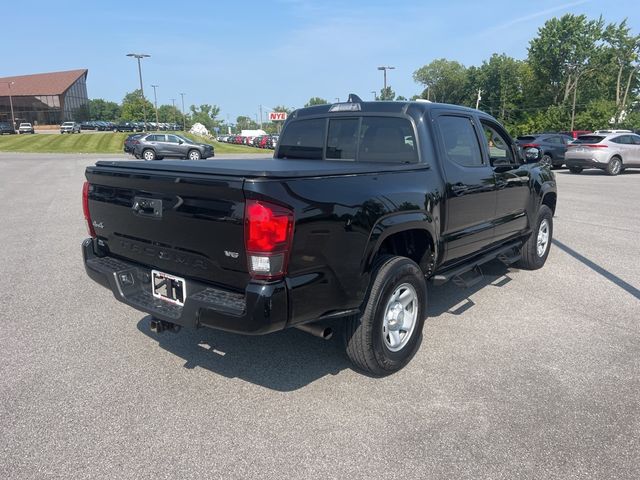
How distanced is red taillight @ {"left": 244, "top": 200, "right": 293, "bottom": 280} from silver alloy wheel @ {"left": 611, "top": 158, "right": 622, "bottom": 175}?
66.2ft

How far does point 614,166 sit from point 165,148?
77.4 feet

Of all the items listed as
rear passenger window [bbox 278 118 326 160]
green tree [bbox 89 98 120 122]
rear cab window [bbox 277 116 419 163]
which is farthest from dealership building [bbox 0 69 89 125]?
rear cab window [bbox 277 116 419 163]

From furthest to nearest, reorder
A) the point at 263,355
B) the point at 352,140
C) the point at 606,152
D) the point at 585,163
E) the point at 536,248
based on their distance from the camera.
Result: the point at 585,163 → the point at 606,152 → the point at 536,248 → the point at 352,140 → the point at 263,355

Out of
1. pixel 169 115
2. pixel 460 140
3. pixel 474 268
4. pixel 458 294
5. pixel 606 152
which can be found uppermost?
pixel 169 115

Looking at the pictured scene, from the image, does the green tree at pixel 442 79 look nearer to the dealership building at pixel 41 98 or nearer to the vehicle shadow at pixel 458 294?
the dealership building at pixel 41 98

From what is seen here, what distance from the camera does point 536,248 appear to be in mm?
6031

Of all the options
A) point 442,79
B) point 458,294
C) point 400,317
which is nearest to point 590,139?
point 458,294

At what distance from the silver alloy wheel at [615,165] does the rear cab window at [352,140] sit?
18183mm

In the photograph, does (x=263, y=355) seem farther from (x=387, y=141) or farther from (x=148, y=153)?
(x=148, y=153)

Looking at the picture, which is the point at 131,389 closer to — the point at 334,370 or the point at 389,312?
the point at 334,370

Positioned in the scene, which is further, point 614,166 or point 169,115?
point 169,115

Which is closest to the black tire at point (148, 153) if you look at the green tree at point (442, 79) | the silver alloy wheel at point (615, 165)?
the silver alloy wheel at point (615, 165)

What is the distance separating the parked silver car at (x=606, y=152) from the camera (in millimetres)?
18625

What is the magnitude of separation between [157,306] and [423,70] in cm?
11461
